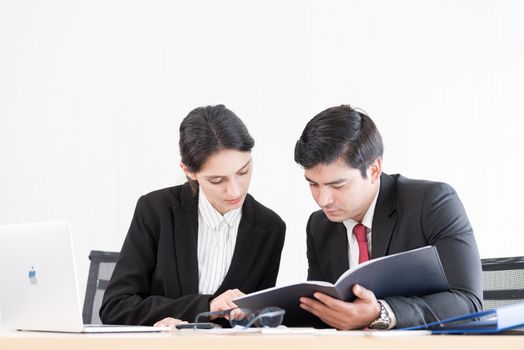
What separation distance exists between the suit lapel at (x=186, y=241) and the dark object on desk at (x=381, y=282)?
0.63 m

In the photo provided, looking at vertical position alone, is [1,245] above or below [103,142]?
below

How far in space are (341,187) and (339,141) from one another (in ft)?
0.43

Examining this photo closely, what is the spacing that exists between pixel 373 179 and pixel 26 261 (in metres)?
1.03

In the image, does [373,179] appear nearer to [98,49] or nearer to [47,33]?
[98,49]

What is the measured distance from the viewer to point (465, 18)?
3438 mm

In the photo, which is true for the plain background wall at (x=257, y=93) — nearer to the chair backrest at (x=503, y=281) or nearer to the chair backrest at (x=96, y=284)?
the chair backrest at (x=96, y=284)

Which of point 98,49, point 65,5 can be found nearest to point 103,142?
point 98,49

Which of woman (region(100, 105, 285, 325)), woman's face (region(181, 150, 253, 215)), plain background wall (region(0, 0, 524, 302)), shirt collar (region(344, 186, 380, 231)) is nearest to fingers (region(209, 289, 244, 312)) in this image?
woman (region(100, 105, 285, 325))

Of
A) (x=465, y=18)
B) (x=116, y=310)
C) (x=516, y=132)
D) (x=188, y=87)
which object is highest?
(x=465, y=18)

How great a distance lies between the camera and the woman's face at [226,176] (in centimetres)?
218

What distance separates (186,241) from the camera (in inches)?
92.4

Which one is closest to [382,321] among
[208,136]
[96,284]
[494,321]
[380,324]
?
[380,324]

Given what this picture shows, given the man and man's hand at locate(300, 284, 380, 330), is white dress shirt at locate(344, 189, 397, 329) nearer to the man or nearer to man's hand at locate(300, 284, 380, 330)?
the man

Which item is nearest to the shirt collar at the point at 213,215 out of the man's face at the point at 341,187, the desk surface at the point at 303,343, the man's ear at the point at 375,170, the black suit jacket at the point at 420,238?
the black suit jacket at the point at 420,238
